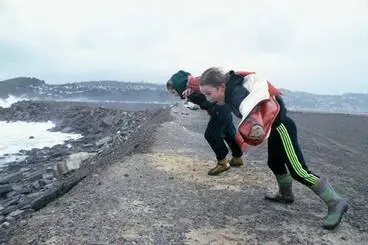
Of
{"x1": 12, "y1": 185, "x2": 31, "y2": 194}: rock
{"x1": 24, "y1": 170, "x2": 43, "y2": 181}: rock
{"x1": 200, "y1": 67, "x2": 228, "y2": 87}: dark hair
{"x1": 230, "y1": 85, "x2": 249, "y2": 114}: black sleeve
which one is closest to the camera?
{"x1": 230, "y1": 85, "x2": 249, "y2": 114}: black sleeve

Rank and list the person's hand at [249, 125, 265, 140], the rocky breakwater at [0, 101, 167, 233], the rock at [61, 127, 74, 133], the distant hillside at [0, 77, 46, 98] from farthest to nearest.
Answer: the distant hillside at [0, 77, 46, 98], the rock at [61, 127, 74, 133], the rocky breakwater at [0, 101, 167, 233], the person's hand at [249, 125, 265, 140]

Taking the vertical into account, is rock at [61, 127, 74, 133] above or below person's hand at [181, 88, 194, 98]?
below

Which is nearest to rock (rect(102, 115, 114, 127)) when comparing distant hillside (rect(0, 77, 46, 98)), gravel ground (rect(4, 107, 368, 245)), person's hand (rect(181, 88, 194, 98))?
gravel ground (rect(4, 107, 368, 245))

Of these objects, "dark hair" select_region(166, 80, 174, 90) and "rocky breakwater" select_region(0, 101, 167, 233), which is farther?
"rocky breakwater" select_region(0, 101, 167, 233)

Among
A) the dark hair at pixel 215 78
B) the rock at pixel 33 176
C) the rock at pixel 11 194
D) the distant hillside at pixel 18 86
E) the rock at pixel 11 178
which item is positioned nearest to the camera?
the dark hair at pixel 215 78

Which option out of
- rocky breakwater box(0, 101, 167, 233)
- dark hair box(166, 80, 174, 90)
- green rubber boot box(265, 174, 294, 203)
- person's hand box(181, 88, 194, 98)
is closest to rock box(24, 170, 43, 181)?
rocky breakwater box(0, 101, 167, 233)

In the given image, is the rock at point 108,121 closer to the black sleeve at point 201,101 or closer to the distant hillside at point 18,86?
the black sleeve at point 201,101

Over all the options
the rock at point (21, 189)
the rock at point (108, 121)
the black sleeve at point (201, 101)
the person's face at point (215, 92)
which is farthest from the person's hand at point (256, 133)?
the rock at point (108, 121)

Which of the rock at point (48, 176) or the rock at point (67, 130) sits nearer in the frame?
the rock at point (48, 176)

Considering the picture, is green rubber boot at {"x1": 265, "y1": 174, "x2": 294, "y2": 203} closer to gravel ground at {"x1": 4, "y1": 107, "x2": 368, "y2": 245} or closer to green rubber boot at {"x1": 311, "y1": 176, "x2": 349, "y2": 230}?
gravel ground at {"x1": 4, "y1": 107, "x2": 368, "y2": 245}

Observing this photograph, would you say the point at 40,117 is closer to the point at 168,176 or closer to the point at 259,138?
the point at 168,176

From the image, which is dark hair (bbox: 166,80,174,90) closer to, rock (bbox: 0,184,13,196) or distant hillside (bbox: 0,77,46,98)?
rock (bbox: 0,184,13,196)

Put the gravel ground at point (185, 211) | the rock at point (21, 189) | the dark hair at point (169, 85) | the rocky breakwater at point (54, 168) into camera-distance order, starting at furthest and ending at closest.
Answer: the rock at point (21, 189)
the rocky breakwater at point (54, 168)
the dark hair at point (169, 85)
the gravel ground at point (185, 211)

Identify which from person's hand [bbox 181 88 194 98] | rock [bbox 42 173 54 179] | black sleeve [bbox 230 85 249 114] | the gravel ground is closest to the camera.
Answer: the gravel ground
